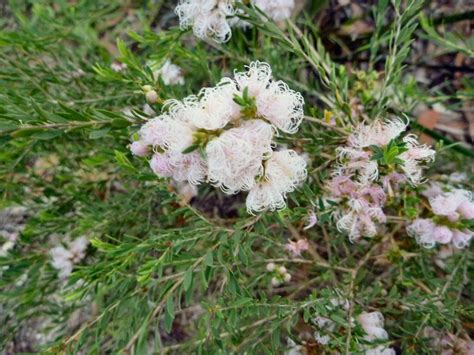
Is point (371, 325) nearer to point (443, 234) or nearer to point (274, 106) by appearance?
point (443, 234)

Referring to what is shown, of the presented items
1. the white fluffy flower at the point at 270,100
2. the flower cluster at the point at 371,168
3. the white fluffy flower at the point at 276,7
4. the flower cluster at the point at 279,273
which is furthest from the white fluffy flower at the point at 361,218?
the white fluffy flower at the point at 276,7

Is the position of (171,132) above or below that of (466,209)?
above

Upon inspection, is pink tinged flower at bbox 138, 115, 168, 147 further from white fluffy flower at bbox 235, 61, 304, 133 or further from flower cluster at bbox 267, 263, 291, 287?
flower cluster at bbox 267, 263, 291, 287

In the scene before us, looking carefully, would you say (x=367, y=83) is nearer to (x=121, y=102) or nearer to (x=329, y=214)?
(x=329, y=214)

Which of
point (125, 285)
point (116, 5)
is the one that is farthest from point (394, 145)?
point (116, 5)

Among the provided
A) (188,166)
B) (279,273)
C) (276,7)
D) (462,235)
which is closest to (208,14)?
(276,7)
